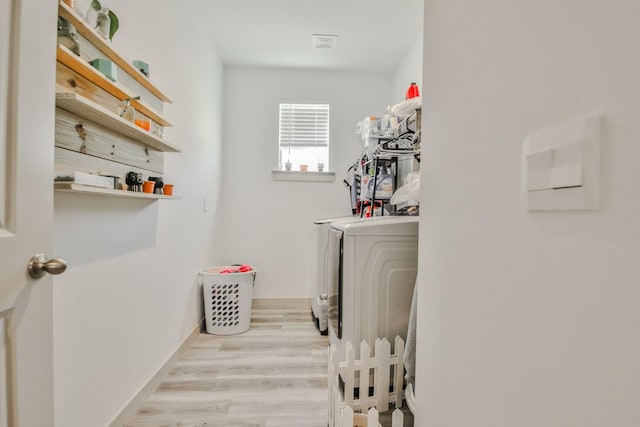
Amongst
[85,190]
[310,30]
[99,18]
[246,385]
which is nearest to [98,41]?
[99,18]

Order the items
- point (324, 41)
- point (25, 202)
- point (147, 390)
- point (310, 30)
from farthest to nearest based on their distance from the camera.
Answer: point (324, 41) < point (310, 30) < point (147, 390) < point (25, 202)

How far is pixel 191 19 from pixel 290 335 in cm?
254

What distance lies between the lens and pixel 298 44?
2.91 m

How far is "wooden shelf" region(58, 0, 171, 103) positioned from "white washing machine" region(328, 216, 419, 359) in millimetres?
1175

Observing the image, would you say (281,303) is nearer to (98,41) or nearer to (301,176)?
(301,176)

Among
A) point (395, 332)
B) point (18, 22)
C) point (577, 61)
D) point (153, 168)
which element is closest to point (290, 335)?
point (395, 332)

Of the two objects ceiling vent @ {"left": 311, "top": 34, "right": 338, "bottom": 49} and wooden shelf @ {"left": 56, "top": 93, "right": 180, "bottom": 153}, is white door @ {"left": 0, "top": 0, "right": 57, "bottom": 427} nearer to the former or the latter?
wooden shelf @ {"left": 56, "top": 93, "right": 180, "bottom": 153}

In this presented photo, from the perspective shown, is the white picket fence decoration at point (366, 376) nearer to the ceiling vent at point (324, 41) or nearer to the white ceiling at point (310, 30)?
the white ceiling at point (310, 30)

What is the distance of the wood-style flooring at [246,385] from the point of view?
63.3 inches

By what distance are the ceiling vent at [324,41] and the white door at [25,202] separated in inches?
89.3

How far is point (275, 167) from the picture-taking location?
3.50m

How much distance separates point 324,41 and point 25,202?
266 cm

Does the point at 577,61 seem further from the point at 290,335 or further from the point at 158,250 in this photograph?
the point at 290,335

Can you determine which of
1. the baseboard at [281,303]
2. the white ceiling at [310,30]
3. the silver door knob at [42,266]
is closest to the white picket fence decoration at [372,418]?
the silver door knob at [42,266]
